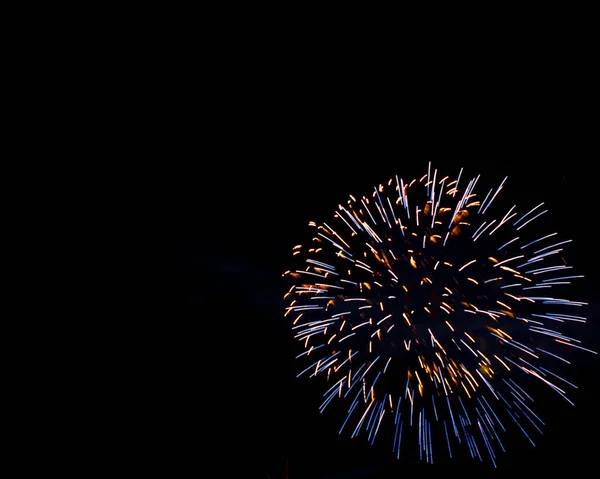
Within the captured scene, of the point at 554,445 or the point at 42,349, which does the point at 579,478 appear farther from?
the point at 42,349

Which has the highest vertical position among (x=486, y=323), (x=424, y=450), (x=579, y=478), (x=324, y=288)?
(x=324, y=288)

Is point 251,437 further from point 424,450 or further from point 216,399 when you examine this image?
point 424,450

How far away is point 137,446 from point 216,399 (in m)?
3.80

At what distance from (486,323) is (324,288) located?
11.3 ft

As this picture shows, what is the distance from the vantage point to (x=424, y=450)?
56.1 feet

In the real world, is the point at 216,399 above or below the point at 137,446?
above

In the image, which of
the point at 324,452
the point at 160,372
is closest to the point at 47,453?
the point at 160,372

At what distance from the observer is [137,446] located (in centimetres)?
1628

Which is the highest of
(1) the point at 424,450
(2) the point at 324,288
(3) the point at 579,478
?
(2) the point at 324,288

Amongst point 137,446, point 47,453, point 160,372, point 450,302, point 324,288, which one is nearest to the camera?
point 450,302

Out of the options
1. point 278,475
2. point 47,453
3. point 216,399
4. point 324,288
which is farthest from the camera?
point 216,399

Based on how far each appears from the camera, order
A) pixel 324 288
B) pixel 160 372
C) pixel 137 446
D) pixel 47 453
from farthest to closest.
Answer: pixel 160 372, pixel 137 446, pixel 47 453, pixel 324 288

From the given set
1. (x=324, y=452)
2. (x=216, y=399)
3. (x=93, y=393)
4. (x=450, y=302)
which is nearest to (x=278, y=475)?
(x=324, y=452)

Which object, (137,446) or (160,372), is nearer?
(137,446)
